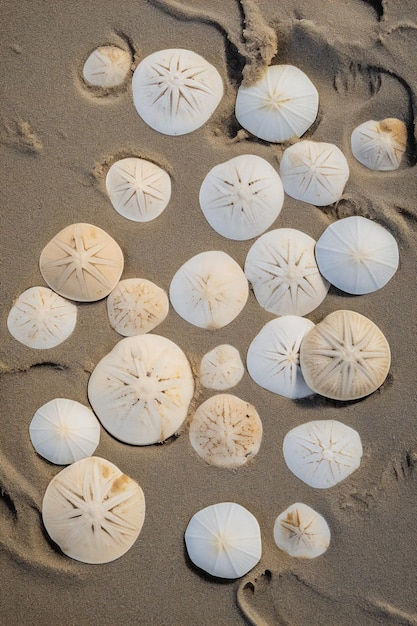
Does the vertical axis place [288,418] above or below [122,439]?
above

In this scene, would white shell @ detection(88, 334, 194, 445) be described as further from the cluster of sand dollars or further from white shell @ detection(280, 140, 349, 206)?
white shell @ detection(280, 140, 349, 206)

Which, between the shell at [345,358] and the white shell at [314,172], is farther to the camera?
the white shell at [314,172]

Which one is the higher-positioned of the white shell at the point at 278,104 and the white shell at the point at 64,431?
the white shell at the point at 278,104

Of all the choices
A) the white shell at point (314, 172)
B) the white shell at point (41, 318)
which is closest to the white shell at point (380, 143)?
the white shell at point (314, 172)

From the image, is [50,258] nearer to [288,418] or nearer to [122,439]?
[122,439]

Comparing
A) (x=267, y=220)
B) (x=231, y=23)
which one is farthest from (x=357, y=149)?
(x=231, y=23)

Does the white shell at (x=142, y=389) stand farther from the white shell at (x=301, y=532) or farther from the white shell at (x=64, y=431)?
the white shell at (x=301, y=532)

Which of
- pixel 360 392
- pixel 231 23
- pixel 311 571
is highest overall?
pixel 231 23
